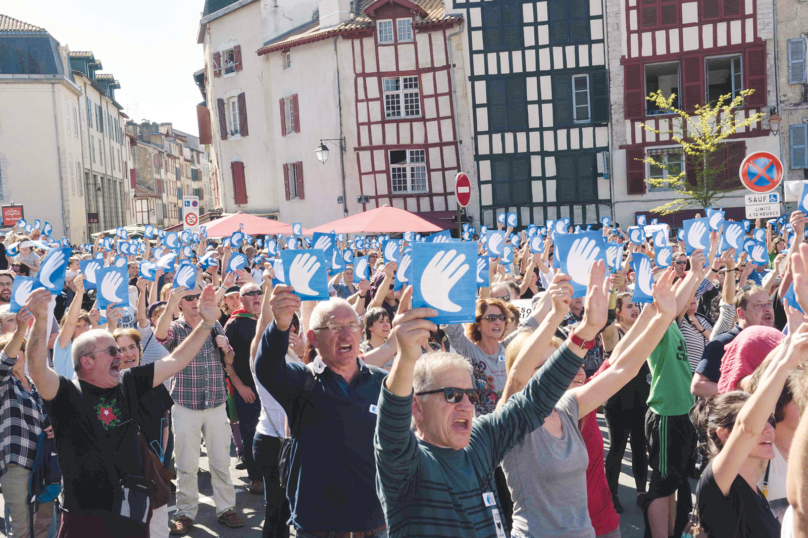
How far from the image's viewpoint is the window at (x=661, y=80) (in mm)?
28781

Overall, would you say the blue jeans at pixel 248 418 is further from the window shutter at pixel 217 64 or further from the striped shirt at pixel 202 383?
the window shutter at pixel 217 64

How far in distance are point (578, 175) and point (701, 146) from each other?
434cm

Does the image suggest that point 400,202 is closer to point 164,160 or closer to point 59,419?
point 59,419

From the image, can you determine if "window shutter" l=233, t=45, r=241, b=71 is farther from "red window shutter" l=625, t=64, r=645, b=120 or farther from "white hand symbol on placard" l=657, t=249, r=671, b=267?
"white hand symbol on placard" l=657, t=249, r=671, b=267

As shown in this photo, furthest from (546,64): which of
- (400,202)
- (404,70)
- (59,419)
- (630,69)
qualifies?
(59,419)

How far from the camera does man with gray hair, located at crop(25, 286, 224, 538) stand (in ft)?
13.1

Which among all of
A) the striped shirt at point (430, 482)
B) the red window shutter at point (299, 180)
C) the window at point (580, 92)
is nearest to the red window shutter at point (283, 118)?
the red window shutter at point (299, 180)

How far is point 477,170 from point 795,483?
27.3m

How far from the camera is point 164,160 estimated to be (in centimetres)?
7944

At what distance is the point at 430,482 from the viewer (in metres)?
2.78

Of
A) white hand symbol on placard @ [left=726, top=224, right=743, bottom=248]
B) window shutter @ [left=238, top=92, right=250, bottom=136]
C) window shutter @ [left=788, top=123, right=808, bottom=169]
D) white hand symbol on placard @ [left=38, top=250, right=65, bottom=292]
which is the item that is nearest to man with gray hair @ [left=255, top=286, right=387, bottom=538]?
white hand symbol on placard @ [left=38, top=250, right=65, bottom=292]

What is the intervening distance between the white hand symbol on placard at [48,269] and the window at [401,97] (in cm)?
2484

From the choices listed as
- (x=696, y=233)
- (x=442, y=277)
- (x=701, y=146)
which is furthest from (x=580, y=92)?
(x=442, y=277)

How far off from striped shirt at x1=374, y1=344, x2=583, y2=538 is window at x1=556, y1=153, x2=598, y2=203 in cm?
2621
